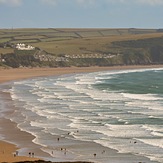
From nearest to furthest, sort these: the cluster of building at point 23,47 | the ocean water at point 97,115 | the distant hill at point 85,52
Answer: the ocean water at point 97,115 → the distant hill at point 85,52 → the cluster of building at point 23,47

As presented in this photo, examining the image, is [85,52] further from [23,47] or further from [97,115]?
[97,115]

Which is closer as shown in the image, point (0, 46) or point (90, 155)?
point (90, 155)

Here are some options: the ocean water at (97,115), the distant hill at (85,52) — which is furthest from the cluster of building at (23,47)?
the ocean water at (97,115)

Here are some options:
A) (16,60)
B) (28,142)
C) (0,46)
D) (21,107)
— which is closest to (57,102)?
(21,107)

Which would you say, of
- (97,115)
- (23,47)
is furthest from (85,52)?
(97,115)

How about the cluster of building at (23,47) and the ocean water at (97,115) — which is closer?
the ocean water at (97,115)

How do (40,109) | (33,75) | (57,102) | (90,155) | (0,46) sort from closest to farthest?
(90,155) → (40,109) → (57,102) → (33,75) → (0,46)

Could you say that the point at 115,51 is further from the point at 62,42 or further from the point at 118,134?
the point at 118,134

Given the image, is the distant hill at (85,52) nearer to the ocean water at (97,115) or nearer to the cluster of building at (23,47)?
the cluster of building at (23,47)
